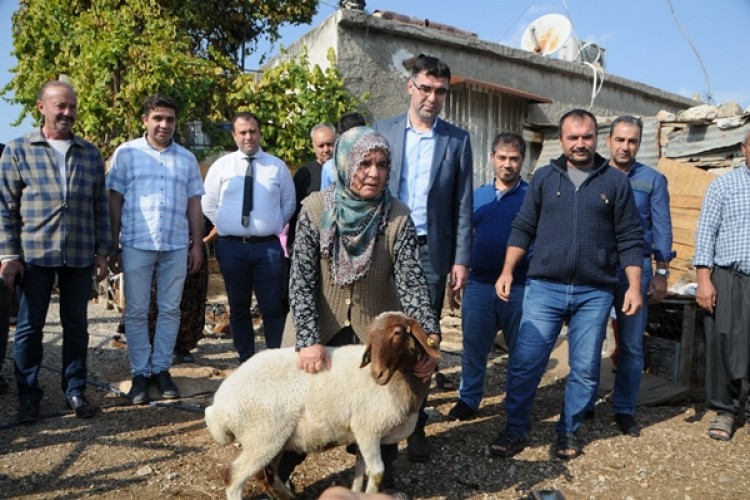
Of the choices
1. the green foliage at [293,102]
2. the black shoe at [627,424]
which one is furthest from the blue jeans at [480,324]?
Answer: the green foliage at [293,102]

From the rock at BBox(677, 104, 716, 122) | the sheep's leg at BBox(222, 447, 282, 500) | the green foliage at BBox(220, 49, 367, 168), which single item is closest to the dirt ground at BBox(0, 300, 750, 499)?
the sheep's leg at BBox(222, 447, 282, 500)

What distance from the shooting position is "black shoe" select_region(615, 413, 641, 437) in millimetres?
4633

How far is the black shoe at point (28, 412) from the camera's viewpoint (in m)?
4.38

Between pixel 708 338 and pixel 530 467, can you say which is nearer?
pixel 530 467

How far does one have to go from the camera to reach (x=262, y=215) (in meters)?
5.18

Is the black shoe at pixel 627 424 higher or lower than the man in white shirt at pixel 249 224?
lower

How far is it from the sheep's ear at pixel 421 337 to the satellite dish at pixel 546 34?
34.7 ft

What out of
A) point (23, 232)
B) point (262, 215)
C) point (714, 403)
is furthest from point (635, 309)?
point (23, 232)

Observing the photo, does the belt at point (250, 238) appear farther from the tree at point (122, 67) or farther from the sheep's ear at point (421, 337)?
the tree at point (122, 67)

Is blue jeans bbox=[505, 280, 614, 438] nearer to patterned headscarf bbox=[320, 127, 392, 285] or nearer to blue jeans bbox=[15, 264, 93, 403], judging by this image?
patterned headscarf bbox=[320, 127, 392, 285]

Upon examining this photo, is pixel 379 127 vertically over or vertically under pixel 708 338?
over

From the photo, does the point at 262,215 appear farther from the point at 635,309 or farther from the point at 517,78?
the point at 517,78

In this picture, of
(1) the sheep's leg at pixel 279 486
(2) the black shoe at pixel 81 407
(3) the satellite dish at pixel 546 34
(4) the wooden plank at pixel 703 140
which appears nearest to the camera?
(1) the sheep's leg at pixel 279 486

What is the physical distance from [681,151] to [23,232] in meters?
8.20
